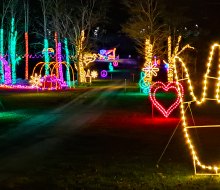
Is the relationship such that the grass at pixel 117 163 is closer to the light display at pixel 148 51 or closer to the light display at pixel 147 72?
the light display at pixel 147 72

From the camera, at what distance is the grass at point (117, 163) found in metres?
10.5

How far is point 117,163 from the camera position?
12.6 metres

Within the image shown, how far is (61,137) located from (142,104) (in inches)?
580

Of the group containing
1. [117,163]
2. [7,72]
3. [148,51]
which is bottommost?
[117,163]

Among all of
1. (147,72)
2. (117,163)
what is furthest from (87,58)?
(117,163)

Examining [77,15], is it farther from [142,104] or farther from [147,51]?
[142,104]

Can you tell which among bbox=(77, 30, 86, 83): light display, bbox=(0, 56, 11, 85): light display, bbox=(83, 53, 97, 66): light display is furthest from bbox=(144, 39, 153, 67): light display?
bbox=(0, 56, 11, 85): light display

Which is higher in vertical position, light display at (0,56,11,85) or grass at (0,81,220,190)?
light display at (0,56,11,85)

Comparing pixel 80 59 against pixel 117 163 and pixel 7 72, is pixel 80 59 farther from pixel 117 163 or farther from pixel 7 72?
pixel 117 163

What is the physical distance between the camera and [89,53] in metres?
64.9

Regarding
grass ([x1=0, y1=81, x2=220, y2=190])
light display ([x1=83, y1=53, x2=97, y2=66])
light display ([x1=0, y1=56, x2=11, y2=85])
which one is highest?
light display ([x1=83, y1=53, x2=97, y2=66])

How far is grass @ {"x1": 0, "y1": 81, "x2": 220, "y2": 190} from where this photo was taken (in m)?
10.5

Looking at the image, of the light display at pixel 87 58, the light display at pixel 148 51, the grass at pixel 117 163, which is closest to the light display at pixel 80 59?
the light display at pixel 87 58

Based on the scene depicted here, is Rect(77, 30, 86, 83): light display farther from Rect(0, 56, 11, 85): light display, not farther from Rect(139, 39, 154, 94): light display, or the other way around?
Rect(139, 39, 154, 94): light display
